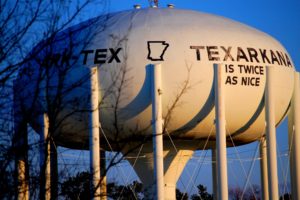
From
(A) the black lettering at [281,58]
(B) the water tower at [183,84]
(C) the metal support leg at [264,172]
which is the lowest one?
(C) the metal support leg at [264,172]

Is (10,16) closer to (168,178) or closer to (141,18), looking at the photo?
(141,18)

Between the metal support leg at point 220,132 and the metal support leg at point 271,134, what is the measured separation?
176 centimetres

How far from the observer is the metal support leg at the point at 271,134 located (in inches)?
968

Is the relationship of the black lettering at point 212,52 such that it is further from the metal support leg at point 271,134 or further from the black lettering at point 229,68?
the metal support leg at point 271,134

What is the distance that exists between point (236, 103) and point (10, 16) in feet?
55.6

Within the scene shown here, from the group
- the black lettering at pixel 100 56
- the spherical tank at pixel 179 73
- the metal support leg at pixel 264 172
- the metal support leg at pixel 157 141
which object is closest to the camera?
the metal support leg at pixel 157 141

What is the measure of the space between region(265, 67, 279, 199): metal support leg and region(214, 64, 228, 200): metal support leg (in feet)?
5.77

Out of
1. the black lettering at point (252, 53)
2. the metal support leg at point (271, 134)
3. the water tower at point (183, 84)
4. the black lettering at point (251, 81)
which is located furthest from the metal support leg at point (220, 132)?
the metal support leg at point (271, 134)

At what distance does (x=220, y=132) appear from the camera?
2355 centimetres

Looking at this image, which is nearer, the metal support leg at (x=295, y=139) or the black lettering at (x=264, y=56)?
the black lettering at (x=264, y=56)

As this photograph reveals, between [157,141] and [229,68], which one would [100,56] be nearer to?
Result: [157,141]

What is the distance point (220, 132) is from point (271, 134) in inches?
82.7

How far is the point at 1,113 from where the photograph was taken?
820 centimetres

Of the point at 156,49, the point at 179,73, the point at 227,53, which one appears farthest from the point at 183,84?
the point at 227,53
